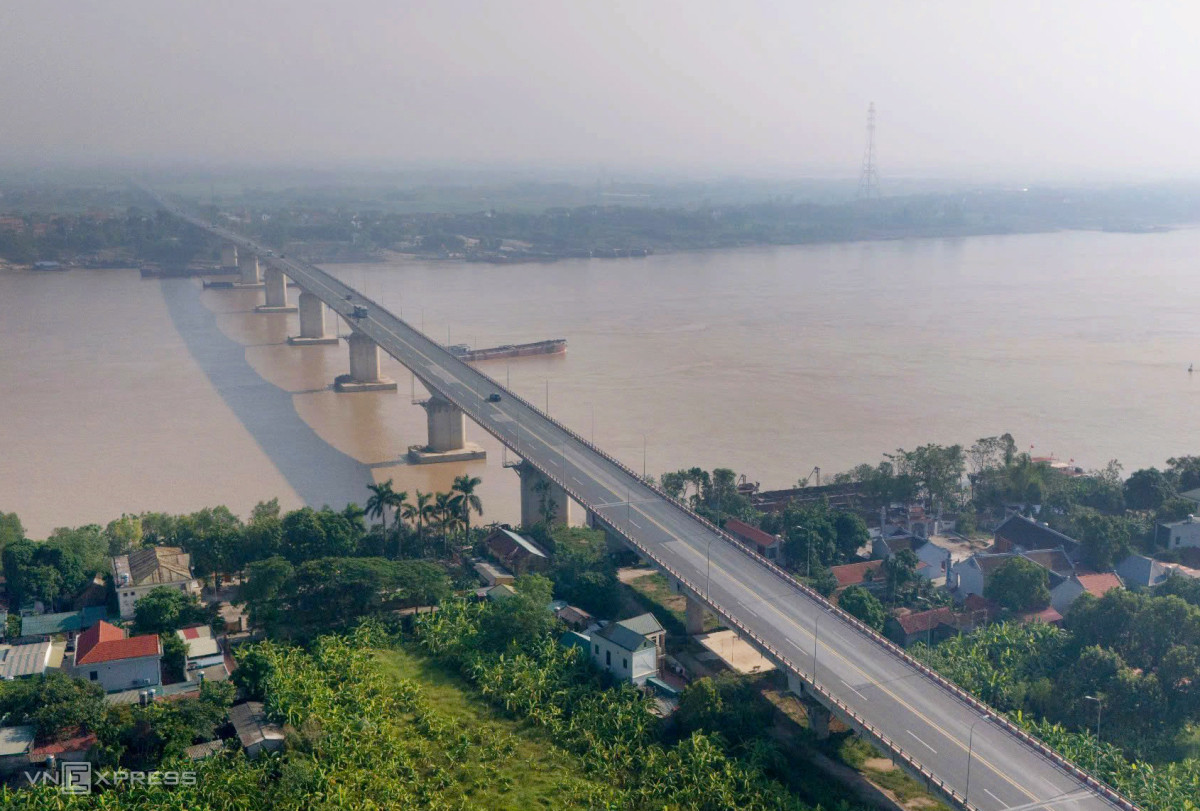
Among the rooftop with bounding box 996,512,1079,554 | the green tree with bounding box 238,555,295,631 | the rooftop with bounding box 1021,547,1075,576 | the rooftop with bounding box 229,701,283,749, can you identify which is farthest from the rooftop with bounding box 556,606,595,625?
the rooftop with bounding box 996,512,1079,554

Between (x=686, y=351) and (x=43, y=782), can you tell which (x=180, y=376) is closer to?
(x=686, y=351)

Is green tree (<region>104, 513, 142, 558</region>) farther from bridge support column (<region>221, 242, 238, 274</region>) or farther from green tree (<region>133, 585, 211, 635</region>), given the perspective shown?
bridge support column (<region>221, 242, 238, 274</region>)

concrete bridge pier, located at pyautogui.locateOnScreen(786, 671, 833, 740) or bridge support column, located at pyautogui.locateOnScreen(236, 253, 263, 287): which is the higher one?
bridge support column, located at pyautogui.locateOnScreen(236, 253, 263, 287)

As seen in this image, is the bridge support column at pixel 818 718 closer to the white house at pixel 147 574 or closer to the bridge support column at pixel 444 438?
the white house at pixel 147 574

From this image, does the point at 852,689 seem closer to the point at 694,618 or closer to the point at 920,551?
the point at 694,618

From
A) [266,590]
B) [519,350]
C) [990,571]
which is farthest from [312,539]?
[519,350]

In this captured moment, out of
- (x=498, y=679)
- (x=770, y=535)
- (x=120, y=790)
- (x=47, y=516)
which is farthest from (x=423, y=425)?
(x=120, y=790)
